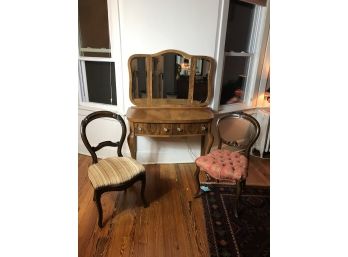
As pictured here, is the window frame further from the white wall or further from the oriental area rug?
the oriental area rug

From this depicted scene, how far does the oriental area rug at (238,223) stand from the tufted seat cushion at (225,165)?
364 mm

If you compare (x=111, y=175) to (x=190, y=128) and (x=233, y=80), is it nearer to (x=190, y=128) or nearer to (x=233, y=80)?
(x=190, y=128)

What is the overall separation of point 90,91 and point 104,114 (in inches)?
33.9

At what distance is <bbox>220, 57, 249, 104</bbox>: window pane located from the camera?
2.62 meters

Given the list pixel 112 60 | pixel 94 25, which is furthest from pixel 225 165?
pixel 94 25

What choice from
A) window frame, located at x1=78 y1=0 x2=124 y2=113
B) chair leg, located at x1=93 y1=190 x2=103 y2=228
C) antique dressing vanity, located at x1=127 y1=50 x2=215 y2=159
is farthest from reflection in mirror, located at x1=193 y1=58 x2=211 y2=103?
chair leg, located at x1=93 y1=190 x2=103 y2=228

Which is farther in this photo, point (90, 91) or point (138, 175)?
point (90, 91)

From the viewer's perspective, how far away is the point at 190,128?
2172 millimetres

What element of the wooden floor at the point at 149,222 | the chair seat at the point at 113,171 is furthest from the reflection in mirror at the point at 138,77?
the wooden floor at the point at 149,222

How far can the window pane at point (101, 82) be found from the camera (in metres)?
2.44

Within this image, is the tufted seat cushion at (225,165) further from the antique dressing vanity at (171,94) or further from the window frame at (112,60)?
the window frame at (112,60)
